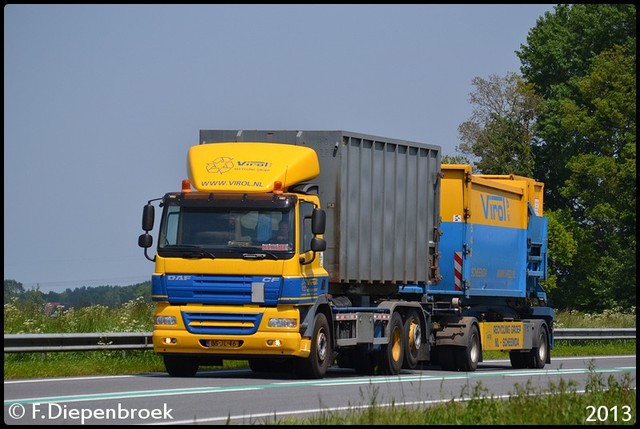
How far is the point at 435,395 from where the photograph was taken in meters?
19.2

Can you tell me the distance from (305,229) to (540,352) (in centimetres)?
1073

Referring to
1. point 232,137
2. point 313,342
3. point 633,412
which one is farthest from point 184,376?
point 633,412

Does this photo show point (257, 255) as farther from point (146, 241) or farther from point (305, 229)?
point (146, 241)

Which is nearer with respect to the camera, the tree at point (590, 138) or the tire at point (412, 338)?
the tire at point (412, 338)

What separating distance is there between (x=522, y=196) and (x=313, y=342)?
9.88 m

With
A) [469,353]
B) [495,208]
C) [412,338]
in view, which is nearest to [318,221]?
[412,338]

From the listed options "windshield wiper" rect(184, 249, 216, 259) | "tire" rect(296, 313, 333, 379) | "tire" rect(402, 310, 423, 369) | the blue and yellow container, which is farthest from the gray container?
"windshield wiper" rect(184, 249, 216, 259)

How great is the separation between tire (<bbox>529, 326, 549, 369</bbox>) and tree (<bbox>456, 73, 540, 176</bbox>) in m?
43.1

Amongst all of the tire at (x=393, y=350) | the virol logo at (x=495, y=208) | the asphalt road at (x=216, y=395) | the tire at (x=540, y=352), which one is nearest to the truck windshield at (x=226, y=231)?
the asphalt road at (x=216, y=395)

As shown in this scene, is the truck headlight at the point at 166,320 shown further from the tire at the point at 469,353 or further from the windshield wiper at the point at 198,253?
the tire at the point at 469,353

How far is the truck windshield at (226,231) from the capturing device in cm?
2166

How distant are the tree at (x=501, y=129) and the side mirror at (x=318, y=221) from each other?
53060mm

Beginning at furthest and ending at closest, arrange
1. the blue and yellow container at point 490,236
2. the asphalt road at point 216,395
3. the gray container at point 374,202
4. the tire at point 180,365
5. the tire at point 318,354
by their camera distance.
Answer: the blue and yellow container at point 490,236 < the gray container at point 374,202 < the tire at point 180,365 < the tire at point 318,354 < the asphalt road at point 216,395

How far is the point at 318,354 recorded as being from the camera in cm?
2238
